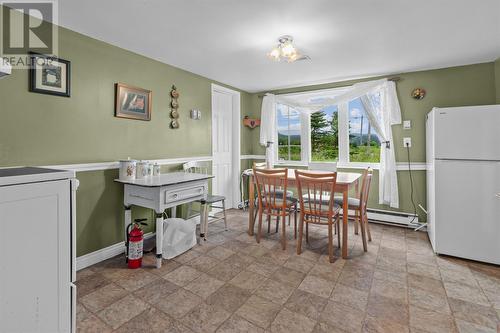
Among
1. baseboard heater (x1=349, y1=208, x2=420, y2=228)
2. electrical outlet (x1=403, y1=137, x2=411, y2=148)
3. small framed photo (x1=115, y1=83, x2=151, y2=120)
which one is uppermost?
small framed photo (x1=115, y1=83, x2=151, y2=120)

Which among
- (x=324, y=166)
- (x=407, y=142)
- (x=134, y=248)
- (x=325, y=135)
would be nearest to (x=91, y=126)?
(x=134, y=248)

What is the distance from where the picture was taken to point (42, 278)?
1.12 meters

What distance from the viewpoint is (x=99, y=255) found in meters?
2.50

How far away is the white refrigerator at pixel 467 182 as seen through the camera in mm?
2404

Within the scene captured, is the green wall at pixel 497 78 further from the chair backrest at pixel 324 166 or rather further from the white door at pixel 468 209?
the chair backrest at pixel 324 166

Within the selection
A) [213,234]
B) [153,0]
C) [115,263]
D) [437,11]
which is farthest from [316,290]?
[153,0]

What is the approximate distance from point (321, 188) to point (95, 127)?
96.6 inches

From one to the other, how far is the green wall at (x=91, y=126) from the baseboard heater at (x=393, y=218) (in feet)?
10.6

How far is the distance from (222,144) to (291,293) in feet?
9.63

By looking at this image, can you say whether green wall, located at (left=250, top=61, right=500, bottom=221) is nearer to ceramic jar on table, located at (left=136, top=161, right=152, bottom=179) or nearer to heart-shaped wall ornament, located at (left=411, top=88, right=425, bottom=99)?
heart-shaped wall ornament, located at (left=411, top=88, right=425, bottom=99)

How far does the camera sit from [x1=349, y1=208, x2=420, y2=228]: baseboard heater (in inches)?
141

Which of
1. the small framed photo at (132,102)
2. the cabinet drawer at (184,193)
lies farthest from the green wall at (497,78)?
the small framed photo at (132,102)

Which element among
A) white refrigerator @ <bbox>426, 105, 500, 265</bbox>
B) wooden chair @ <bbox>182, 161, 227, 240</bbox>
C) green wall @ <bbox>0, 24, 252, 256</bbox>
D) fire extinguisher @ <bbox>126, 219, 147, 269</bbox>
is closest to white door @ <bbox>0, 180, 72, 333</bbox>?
fire extinguisher @ <bbox>126, 219, 147, 269</bbox>

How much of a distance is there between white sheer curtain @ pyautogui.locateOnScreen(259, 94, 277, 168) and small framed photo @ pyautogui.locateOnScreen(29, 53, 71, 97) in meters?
3.16
